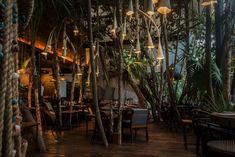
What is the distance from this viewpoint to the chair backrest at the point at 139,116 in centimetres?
732

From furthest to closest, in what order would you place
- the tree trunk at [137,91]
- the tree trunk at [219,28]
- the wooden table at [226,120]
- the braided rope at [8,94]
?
the tree trunk at [137,91]
the tree trunk at [219,28]
the wooden table at [226,120]
the braided rope at [8,94]

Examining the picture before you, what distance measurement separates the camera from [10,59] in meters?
1.12

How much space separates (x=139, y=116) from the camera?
745 cm

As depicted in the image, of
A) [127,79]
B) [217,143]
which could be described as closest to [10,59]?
[217,143]

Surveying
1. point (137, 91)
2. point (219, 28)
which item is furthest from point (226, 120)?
point (137, 91)

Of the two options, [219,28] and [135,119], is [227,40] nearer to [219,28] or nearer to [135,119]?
[219,28]

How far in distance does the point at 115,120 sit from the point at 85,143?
131 cm

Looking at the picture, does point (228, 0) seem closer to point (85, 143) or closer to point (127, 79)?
point (85, 143)

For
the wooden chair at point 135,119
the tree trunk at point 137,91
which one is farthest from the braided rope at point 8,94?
the tree trunk at point 137,91

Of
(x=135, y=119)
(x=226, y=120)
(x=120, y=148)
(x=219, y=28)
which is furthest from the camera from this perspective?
(x=219, y=28)

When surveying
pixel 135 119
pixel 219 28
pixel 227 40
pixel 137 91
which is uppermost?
pixel 219 28

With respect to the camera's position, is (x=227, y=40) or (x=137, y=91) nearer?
(x=227, y=40)

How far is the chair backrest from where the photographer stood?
732 cm

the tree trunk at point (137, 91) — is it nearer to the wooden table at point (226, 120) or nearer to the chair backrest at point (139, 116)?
the chair backrest at point (139, 116)
